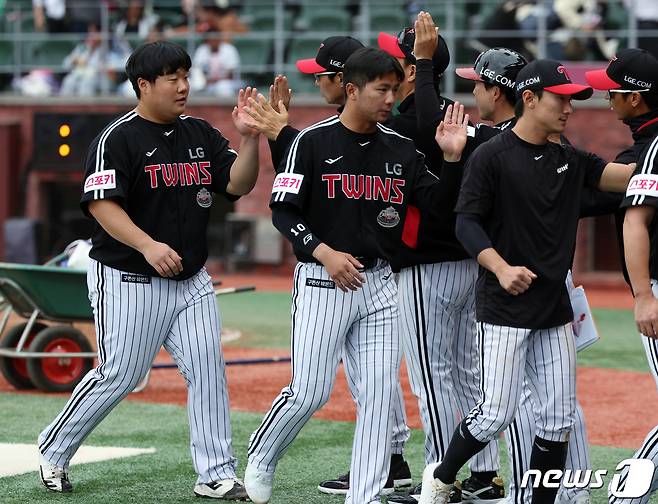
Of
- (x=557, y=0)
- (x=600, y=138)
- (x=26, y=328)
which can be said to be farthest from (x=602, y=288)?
(x=26, y=328)

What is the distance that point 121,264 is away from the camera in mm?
6262

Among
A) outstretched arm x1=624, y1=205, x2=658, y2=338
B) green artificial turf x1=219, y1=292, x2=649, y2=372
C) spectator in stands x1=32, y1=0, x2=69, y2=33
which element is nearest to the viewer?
outstretched arm x1=624, y1=205, x2=658, y2=338

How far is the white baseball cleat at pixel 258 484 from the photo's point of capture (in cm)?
584

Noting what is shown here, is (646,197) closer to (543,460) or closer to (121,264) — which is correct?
(543,460)

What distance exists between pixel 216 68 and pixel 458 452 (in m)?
15.5

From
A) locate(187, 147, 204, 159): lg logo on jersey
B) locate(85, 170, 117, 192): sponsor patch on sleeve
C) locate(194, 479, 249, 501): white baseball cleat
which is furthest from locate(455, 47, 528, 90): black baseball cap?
locate(194, 479, 249, 501): white baseball cleat

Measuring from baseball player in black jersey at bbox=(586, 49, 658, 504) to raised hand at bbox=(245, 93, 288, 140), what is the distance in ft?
4.66

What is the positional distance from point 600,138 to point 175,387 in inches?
423

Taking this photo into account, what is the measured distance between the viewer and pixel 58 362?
9.62 metres

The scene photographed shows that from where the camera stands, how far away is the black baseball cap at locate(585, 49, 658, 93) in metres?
5.54

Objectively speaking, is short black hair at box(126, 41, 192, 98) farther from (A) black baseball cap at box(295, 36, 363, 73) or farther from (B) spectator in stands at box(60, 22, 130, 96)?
(B) spectator in stands at box(60, 22, 130, 96)

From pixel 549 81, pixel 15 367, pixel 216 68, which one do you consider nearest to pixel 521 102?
pixel 549 81

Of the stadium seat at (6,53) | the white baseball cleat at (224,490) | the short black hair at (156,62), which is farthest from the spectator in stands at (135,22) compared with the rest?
the white baseball cleat at (224,490)

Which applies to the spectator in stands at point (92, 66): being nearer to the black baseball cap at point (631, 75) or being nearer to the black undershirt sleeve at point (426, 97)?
the black undershirt sleeve at point (426, 97)
